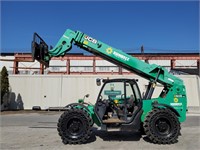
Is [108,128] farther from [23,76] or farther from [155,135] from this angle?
[23,76]

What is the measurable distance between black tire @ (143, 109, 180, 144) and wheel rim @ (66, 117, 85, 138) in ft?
6.63

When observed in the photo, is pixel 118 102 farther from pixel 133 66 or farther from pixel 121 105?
pixel 133 66

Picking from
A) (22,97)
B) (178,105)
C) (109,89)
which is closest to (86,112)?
(109,89)

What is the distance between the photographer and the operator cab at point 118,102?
24.4 ft

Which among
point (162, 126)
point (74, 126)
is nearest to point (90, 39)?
point (74, 126)

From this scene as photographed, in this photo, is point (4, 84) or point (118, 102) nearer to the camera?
point (118, 102)

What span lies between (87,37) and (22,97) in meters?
15.8

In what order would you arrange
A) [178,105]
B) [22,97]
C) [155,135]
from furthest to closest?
[22,97], [178,105], [155,135]

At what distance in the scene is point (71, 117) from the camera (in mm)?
7324

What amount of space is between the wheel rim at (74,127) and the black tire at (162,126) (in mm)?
2021

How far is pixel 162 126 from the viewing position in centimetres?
725

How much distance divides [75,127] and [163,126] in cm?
279

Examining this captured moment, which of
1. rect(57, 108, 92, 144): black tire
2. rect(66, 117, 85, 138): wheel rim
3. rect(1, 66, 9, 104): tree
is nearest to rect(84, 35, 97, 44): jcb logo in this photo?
rect(57, 108, 92, 144): black tire

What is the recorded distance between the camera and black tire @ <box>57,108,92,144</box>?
7.15 meters
